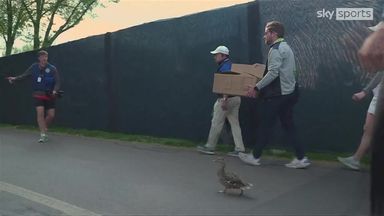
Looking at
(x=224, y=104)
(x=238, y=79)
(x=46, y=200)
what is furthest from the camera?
(x=224, y=104)

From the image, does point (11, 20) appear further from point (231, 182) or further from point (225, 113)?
point (231, 182)

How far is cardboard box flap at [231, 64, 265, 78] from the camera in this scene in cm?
829

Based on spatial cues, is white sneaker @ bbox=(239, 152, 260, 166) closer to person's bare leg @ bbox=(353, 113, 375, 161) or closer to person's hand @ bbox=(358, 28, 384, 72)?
person's bare leg @ bbox=(353, 113, 375, 161)

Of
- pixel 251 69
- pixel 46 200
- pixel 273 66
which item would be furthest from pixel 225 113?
A: pixel 46 200

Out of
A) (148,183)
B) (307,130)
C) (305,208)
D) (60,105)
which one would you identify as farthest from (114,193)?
(60,105)

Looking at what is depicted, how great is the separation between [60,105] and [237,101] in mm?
6636

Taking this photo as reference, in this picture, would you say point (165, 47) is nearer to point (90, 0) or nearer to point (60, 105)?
point (60, 105)

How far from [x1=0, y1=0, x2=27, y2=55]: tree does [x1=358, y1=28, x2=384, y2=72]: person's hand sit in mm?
22933

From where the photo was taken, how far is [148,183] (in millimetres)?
6957

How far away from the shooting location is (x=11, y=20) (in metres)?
24.1

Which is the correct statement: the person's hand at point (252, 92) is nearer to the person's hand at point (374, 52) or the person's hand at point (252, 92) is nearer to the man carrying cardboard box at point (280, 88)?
the man carrying cardboard box at point (280, 88)

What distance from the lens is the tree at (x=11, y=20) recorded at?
77.0 feet

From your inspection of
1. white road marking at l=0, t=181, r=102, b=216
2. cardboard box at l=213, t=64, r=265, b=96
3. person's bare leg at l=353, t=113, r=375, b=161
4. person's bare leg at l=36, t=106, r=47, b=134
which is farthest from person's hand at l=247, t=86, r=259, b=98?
person's bare leg at l=36, t=106, r=47, b=134

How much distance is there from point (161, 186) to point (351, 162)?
2.42m
